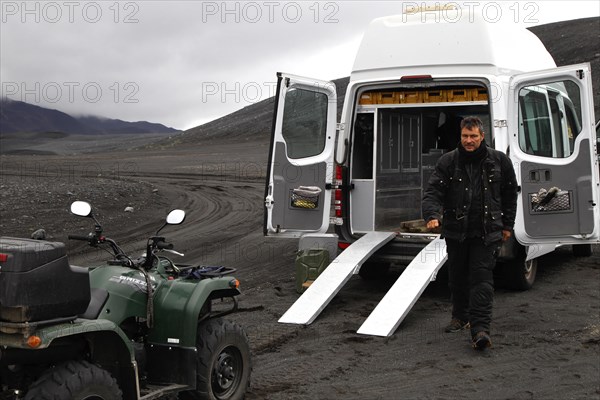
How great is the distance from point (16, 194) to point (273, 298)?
924cm

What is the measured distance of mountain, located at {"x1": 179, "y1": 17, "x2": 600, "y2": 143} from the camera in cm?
4266

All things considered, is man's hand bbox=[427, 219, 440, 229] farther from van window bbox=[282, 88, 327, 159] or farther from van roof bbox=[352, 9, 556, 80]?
van window bbox=[282, 88, 327, 159]

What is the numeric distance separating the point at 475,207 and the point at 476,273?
555 millimetres

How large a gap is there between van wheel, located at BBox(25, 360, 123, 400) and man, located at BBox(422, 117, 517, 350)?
3.26 metres

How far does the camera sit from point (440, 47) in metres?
8.82

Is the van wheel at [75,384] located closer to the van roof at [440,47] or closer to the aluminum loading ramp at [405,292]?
the aluminum loading ramp at [405,292]

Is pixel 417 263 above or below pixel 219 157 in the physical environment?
below

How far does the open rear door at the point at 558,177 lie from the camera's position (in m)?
7.98

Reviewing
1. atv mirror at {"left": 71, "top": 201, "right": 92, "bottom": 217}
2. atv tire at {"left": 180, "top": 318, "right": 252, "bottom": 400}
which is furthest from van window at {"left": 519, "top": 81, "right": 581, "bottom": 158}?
atv mirror at {"left": 71, "top": 201, "right": 92, "bottom": 217}

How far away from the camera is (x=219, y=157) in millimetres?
30641

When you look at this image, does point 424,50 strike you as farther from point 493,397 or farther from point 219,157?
point 219,157

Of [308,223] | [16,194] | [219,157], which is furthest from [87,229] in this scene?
[219,157]

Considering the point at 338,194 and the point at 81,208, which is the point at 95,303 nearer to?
the point at 81,208

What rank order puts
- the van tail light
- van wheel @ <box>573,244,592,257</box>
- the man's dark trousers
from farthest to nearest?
van wheel @ <box>573,244,592,257</box>
the van tail light
the man's dark trousers
